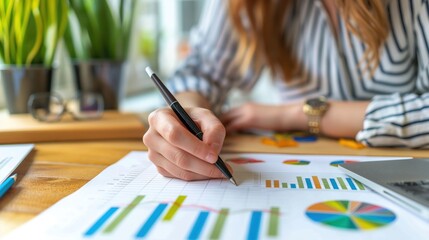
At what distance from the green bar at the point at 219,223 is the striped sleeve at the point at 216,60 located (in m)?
0.54

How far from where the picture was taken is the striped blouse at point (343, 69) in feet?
2.06

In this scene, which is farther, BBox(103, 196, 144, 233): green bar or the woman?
the woman

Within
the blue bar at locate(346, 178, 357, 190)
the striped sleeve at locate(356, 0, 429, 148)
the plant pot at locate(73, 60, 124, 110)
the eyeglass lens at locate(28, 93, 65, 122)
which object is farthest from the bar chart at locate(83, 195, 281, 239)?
the plant pot at locate(73, 60, 124, 110)

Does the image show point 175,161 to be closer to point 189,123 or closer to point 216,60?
point 189,123

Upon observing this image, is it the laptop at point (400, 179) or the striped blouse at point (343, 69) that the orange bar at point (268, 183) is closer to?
the laptop at point (400, 179)

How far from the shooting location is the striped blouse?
627 mm

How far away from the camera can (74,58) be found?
0.94 metres

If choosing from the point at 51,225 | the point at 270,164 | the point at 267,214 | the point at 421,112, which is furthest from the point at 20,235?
the point at 421,112

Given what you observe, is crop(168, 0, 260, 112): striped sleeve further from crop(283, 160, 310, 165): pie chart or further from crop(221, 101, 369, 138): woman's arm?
crop(283, 160, 310, 165): pie chart

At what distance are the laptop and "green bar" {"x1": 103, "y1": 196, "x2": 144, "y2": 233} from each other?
236mm

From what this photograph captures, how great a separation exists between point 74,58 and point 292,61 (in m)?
0.49

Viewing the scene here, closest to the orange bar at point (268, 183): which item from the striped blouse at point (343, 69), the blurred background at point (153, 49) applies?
the striped blouse at point (343, 69)

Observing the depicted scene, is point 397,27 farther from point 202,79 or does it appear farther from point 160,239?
point 160,239

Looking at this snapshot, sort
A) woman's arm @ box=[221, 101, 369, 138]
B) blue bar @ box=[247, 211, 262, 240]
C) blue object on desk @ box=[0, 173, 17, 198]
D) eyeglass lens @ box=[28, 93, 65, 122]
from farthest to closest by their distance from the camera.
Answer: eyeglass lens @ box=[28, 93, 65, 122]
woman's arm @ box=[221, 101, 369, 138]
blue object on desk @ box=[0, 173, 17, 198]
blue bar @ box=[247, 211, 262, 240]
